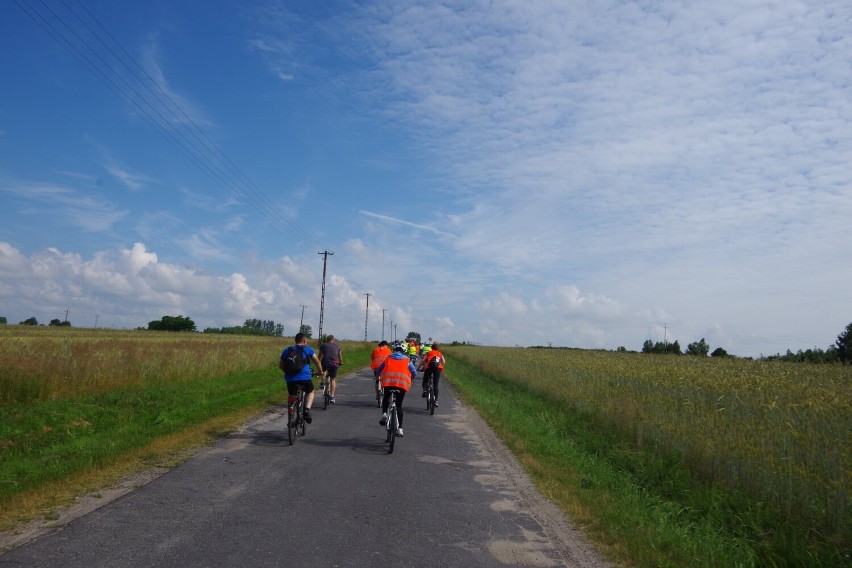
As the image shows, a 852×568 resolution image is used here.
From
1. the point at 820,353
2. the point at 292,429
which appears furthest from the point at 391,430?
the point at 820,353

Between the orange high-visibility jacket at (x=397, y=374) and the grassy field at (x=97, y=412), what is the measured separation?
3367 millimetres

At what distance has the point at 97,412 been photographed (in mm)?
13531

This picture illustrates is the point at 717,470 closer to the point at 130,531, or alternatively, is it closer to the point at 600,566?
the point at 600,566

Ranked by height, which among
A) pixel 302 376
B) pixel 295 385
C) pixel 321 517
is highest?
pixel 302 376

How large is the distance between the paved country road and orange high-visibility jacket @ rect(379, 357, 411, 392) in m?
1.19

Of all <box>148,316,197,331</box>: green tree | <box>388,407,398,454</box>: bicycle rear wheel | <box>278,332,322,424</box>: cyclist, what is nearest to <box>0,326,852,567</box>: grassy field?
<box>278,332,322,424</box>: cyclist

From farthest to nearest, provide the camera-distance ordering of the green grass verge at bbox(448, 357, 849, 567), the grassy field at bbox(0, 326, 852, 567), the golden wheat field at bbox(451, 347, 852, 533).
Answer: the golden wheat field at bbox(451, 347, 852, 533) < the grassy field at bbox(0, 326, 852, 567) < the green grass verge at bbox(448, 357, 849, 567)

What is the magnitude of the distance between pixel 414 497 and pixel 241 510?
207 centimetres

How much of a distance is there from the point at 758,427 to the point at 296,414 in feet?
25.3

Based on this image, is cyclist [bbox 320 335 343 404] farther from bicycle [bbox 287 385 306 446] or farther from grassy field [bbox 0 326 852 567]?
bicycle [bbox 287 385 306 446]

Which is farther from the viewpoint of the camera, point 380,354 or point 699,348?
point 699,348

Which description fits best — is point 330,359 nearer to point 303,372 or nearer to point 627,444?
point 303,372

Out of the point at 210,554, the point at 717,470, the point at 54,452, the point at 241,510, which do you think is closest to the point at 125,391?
the point at 54,452

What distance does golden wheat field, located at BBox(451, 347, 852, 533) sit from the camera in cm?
738
